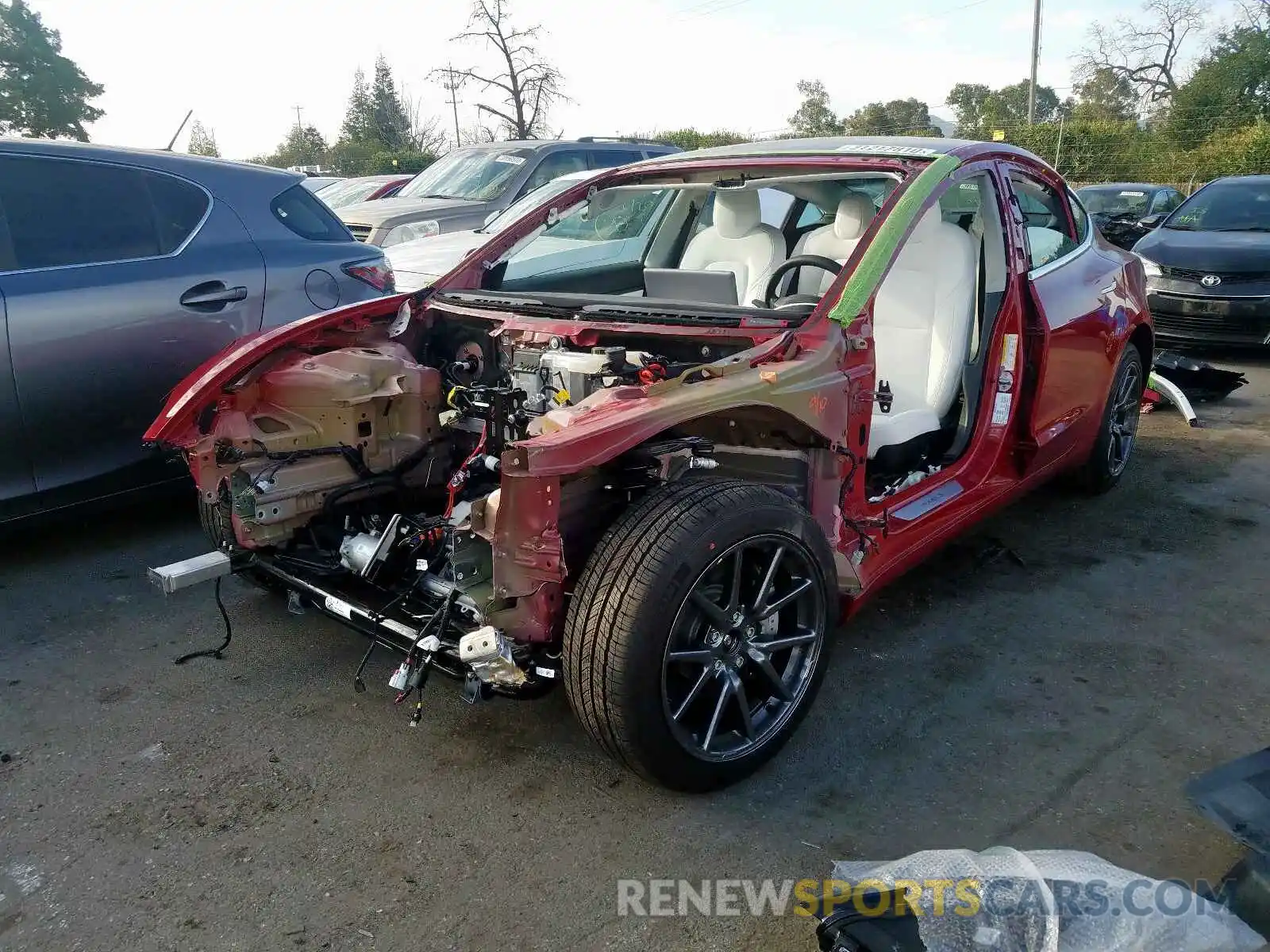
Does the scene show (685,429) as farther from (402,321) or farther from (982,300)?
(982,300)

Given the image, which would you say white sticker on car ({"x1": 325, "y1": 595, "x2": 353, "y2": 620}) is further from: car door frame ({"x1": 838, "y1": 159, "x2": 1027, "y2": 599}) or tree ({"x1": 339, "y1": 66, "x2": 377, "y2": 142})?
tree ({"x1": 339, "y1": 66, "x2": 377, "y2": 142})

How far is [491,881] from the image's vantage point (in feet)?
7.40

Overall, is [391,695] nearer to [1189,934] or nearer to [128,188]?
[1189,934]

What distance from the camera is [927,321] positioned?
3.79 metres

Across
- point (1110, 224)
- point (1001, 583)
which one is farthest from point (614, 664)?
point (1110, 224)

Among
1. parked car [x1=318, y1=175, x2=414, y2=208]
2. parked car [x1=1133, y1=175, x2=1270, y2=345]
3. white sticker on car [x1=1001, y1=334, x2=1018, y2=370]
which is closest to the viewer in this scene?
white sticker on car [x1=1001, y1=334, x2=1018, y2=370]

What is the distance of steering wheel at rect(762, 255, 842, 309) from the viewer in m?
3.25

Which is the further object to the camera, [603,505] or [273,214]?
[273,214]

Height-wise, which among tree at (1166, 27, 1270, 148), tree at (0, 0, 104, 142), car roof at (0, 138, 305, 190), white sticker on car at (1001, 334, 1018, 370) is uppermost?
tree at (0, 0, 104, 142)

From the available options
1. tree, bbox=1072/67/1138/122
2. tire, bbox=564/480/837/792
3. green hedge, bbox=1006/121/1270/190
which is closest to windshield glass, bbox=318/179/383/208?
tire, bbox=564/480/837/792

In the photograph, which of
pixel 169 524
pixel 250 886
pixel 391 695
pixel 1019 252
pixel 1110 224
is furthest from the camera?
pixel 1110 224

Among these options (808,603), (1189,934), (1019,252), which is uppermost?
(1019,252)

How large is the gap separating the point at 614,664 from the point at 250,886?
1.02m

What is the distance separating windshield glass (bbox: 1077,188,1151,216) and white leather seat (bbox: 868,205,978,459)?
10.7 m
